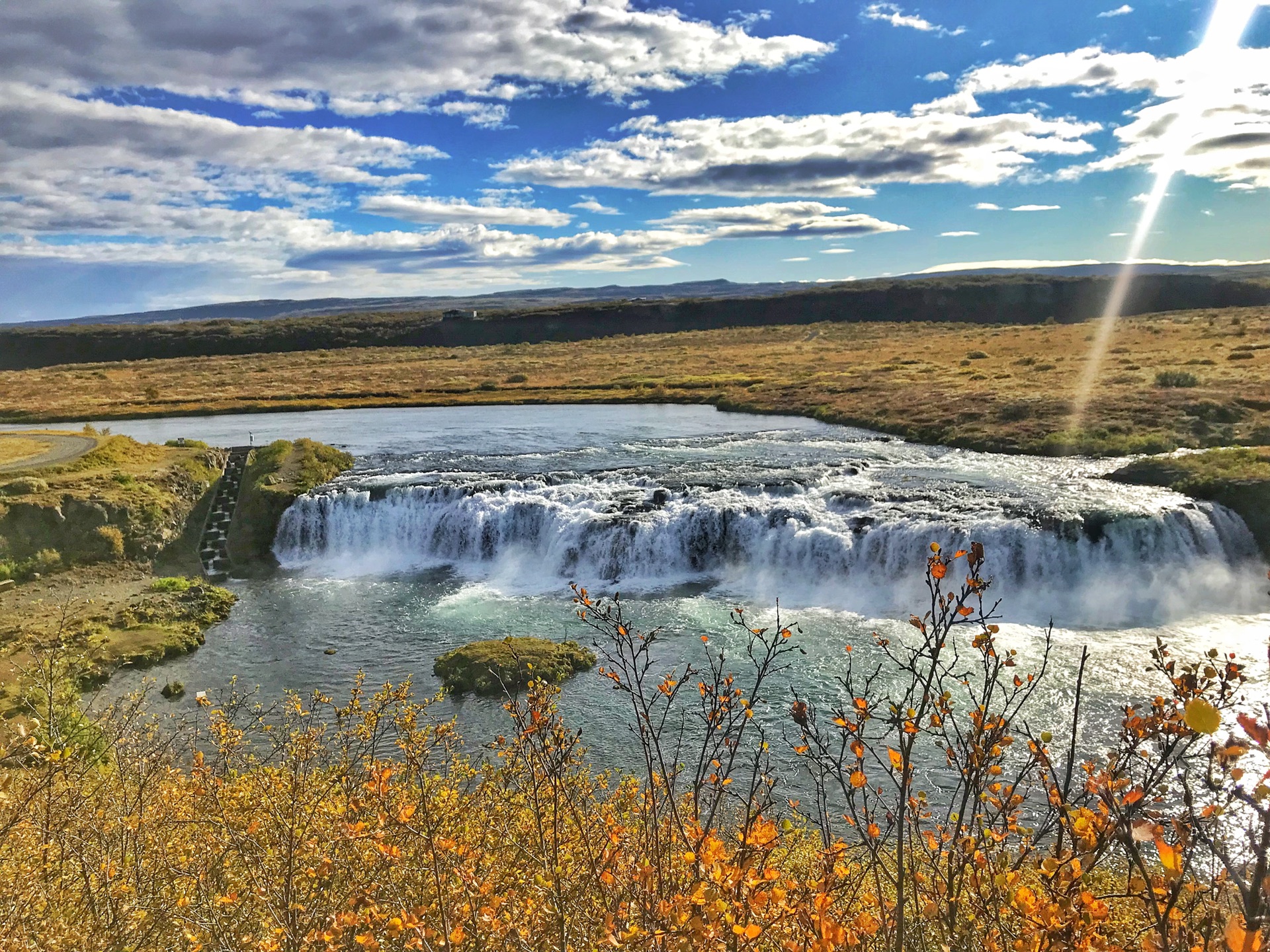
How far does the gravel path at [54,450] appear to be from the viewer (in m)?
28.7

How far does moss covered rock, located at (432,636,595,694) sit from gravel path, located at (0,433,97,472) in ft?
67.8

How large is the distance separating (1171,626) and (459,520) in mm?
21308

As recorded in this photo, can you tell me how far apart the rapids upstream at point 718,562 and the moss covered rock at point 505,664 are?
457 millimetres

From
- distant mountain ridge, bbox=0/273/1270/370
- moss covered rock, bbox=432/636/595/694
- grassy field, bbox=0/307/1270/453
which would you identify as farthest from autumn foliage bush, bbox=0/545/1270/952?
distant mountain ridge, bbox=0/273/1270/370

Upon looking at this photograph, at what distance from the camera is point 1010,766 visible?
502 inches

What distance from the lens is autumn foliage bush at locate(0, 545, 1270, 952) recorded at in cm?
370

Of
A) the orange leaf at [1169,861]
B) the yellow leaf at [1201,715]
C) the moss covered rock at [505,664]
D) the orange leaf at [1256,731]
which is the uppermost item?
the yellow leaf at [1201,715]

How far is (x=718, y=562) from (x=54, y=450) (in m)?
27.2

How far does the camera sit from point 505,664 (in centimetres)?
1711

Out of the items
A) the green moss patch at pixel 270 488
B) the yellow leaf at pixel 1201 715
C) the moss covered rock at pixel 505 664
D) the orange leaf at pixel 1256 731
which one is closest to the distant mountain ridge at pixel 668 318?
the green moss patch at pixel 270 488

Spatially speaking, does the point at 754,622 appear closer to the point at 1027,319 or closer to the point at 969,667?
the point at 969,667

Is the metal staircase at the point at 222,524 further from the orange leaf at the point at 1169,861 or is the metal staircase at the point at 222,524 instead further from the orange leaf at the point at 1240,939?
the orange leaf at the point at 1240,939

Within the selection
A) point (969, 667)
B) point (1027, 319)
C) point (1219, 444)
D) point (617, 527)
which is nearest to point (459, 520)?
point (617, 527)

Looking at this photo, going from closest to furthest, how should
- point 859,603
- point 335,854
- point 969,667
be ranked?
1. point 335,854
2. point 969,667
3. point 859,603
